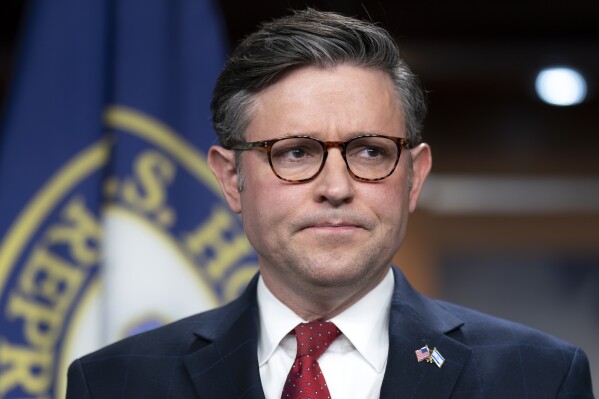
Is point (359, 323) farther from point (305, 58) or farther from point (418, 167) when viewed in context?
point (305, 58)

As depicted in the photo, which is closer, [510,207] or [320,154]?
[320,154]

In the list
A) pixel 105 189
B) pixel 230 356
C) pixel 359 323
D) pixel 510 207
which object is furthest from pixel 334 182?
pixel 510 207

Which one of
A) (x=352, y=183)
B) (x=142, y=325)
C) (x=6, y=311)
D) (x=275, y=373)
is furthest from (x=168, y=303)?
(x=352, y=183)

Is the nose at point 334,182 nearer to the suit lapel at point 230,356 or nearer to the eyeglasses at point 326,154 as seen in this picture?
the eyeglasses at point 326,154

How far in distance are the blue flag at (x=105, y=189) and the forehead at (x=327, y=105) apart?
911 millimetres

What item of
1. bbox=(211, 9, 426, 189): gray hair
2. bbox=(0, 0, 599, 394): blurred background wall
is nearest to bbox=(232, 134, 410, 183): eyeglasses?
bbox=(211, 9, 426, 189): gray hair

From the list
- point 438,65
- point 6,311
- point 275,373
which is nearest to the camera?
point 275,373

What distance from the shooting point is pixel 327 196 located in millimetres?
1797

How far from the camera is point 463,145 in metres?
4.10

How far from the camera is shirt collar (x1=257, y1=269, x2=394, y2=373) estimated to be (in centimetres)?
192

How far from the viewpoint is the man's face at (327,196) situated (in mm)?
1812

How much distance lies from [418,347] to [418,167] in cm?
34

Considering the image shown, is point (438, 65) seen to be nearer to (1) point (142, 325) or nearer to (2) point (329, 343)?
(1) point (142, 325)

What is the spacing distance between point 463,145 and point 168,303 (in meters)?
1.66
